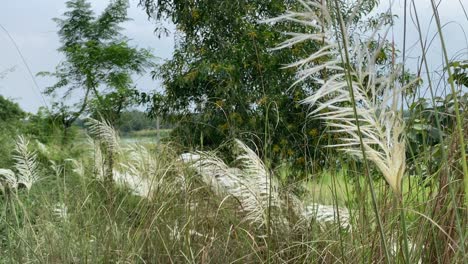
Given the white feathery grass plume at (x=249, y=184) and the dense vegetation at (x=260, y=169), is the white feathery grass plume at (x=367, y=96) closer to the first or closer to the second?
the dense vegetation at (x=260, y=169)

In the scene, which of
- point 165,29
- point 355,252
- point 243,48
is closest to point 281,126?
point 243,48

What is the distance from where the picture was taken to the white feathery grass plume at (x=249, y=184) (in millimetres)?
2100

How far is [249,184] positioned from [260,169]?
6cm

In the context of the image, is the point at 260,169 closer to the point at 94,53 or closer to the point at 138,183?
the point at 138,183

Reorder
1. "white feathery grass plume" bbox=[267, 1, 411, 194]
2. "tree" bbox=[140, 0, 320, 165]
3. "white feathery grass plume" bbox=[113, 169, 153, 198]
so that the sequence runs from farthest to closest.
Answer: "tree" bbox=[140, 0, 320, 165] → "white feathery grass plume" bbox=[113, 169, 153, 198] → "white feathery grass plume" bbox=[267, 1, 411, 194]

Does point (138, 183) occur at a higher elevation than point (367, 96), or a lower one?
lower

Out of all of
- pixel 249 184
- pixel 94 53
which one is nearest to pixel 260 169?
pixel 249 184

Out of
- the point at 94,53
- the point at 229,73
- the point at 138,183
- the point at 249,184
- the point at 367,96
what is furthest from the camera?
the point at 94,53

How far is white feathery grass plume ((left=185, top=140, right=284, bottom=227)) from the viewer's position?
6.89 ft

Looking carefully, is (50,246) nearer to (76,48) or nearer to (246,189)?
(246,189)

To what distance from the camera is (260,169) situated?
215 cm

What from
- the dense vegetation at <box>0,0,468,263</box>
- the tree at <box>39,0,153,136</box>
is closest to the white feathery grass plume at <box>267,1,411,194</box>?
the dense vegetation at <box>0,0,468,263</box>

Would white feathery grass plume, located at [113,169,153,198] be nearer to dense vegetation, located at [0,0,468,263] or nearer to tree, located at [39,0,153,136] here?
dense vegetation, located at [0,0,468,263]

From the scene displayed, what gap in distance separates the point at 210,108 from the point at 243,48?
68cm
